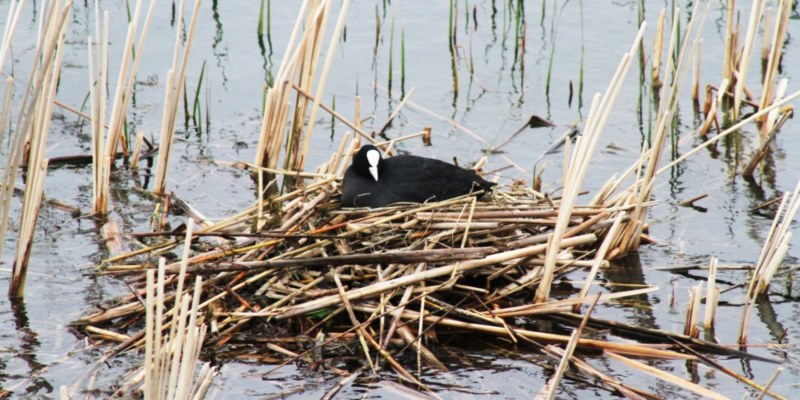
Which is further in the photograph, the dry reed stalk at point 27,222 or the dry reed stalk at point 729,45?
the dry reed stalk at point 729,45

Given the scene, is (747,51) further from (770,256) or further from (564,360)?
(564,360)

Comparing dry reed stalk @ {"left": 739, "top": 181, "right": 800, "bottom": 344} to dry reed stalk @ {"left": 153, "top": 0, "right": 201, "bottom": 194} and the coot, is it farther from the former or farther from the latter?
dry reed stalk @ {"left": 153, "top": 0, "right": 201, "bottom": 194}

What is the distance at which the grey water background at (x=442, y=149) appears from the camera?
4.27 m

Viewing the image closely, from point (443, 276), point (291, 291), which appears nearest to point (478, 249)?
point (443, 276)

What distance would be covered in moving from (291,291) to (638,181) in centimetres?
193

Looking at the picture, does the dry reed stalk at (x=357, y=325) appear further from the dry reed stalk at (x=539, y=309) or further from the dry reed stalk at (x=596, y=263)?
the dry reed stalk at (x=596, y=263)

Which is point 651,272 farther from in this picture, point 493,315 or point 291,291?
point 291,291

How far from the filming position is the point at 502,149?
7414 millimetres

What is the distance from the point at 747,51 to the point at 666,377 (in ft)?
13.6

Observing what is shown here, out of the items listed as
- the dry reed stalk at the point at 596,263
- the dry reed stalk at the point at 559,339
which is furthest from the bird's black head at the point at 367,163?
the dry reed stalk at the point at 596,263

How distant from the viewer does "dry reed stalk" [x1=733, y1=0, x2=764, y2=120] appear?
7.33m

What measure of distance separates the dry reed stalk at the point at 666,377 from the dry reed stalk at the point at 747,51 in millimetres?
3952

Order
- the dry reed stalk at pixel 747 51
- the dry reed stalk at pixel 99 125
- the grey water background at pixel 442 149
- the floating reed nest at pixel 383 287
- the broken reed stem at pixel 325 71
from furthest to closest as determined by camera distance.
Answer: the dry reed stalk at pixel 747 51, the broken reed stem at pixel 325 71, the dry reed stalk at pixel 99 125, the floating reed nest at pixel 383 287, the grey water background at pixel 442 149

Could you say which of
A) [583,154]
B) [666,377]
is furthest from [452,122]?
[666,377]
